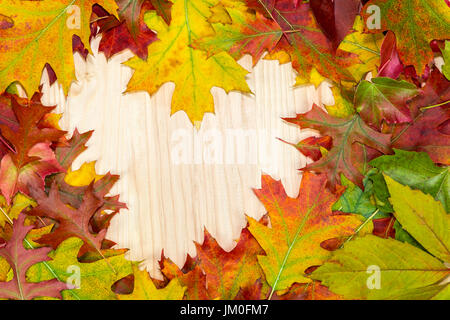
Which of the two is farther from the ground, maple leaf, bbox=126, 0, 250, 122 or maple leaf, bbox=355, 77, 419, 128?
maple leaf, bbox=126, 0, 250, 122

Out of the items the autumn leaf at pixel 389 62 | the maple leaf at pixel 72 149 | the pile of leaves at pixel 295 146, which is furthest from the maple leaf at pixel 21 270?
the autumn leaf at pixel 389 62

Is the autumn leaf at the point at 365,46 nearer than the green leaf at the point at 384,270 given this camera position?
No

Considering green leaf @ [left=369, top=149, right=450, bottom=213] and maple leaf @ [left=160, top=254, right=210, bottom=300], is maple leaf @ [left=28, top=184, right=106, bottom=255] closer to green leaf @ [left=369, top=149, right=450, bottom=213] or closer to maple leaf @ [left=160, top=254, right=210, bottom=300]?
maple leaf @ [left=160, top=254, right=210, bottom=300]

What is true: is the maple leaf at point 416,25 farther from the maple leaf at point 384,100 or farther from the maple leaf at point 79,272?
the maple leaf at point 79,272

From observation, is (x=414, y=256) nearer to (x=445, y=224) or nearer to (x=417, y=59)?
(x=445, y=224)

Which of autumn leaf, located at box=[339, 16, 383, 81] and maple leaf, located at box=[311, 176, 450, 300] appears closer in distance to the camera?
maple leaf, located at box=[311, 176, 450, 300]

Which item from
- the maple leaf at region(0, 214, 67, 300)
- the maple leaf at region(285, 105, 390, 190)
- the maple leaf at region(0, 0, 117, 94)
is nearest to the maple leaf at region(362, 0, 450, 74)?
the maple leaf at region(285, 105, 390, 190)
